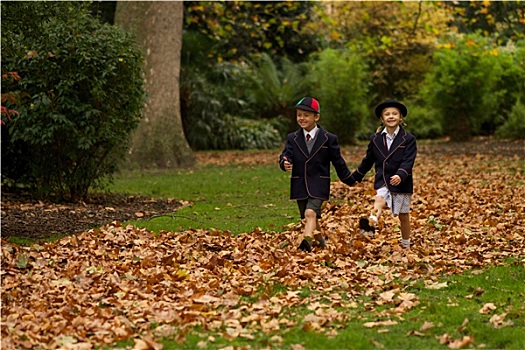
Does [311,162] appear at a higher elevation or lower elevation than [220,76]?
lower

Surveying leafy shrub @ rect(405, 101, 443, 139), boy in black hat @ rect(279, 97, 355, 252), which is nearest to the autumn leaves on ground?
boy in black hat @ rect(279, 97, 355, 252)

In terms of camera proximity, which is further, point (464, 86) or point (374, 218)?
point (464, 86)

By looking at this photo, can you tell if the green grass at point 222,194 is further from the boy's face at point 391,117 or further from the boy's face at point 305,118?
the boy's face at point 391,117

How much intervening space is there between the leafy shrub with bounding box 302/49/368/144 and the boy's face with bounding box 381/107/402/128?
19275 millimetres

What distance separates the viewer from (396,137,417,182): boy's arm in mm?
8797

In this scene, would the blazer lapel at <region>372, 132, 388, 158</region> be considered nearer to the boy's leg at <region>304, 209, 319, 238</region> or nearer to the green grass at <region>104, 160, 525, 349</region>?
the boy's leg at <region>304, 209, 319, 238</region>

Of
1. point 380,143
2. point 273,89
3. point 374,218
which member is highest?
point 273,89

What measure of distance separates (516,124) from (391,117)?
2138cm

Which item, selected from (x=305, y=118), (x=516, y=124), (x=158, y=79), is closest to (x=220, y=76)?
(x=516, y=124)

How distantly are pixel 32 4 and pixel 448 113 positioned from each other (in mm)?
18098

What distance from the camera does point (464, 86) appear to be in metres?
27.4

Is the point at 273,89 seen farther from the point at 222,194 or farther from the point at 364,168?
the point at 364,168

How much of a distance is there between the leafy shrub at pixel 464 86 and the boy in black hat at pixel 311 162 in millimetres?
18743

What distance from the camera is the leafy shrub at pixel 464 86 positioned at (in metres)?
27.3
